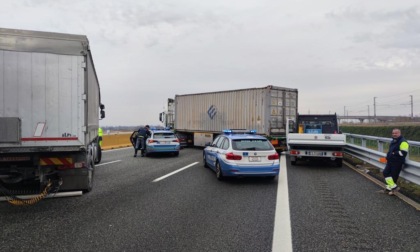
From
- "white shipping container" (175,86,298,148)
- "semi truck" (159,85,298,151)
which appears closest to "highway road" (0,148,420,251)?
"semi truck" (159,85,298,151)

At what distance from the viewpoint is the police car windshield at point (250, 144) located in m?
9.36

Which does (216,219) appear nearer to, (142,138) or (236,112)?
(142,138)

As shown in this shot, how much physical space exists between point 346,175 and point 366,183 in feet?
4.77

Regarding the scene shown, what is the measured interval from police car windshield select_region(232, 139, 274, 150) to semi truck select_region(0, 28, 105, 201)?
4.46m

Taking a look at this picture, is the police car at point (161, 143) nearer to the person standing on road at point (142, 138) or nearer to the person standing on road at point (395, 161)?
the person standing on road at point (142, 138)

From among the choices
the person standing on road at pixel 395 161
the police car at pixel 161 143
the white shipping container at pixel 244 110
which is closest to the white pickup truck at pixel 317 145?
the person standing on road at pixel 395 161

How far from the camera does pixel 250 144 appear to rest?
9.49m

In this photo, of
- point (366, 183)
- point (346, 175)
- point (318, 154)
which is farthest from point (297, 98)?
point (366, 183)

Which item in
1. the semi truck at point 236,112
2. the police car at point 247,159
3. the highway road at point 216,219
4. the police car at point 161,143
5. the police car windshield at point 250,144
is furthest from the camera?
the semi truck at point 236,112

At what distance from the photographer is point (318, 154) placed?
1240cm

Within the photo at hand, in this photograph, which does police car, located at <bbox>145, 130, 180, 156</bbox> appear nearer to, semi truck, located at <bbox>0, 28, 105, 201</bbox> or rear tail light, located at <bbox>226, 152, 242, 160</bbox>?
rear tail light, located at <bbox>226, 152, 242, 160</bbox>

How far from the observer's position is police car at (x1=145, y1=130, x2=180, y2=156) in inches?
639

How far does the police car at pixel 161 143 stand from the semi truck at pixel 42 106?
969 cm

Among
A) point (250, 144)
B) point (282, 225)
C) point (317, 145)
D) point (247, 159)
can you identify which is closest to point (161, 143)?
point (317, 145)
